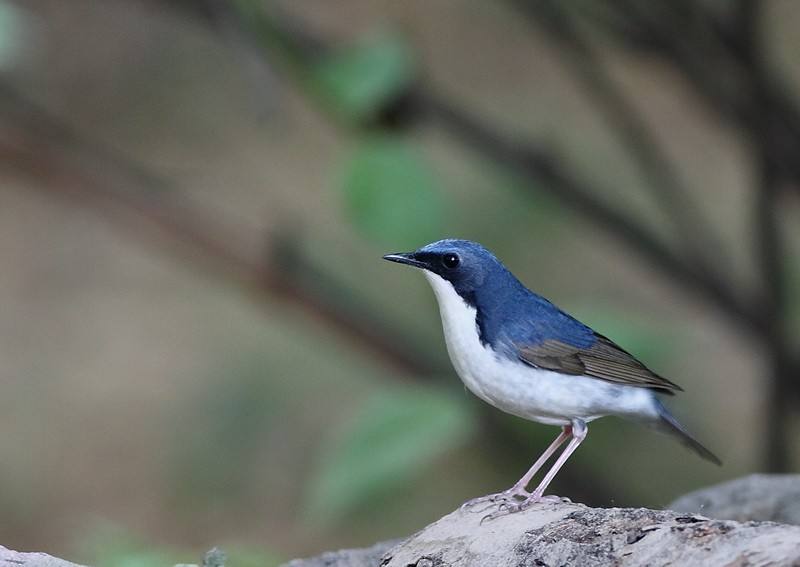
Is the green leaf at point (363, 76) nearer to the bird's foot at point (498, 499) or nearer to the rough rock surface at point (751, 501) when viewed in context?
the rough rock surface at point (751, 501)

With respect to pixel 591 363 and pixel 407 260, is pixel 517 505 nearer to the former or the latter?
pixel 591 363

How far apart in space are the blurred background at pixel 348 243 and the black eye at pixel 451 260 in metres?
0.97

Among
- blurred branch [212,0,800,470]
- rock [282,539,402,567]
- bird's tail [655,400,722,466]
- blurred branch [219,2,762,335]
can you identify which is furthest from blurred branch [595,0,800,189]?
rock [282,539,402,567]

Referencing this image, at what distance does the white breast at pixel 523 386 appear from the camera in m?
3.32

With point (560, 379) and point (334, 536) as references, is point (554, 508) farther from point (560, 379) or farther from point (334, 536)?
point (334, 536)

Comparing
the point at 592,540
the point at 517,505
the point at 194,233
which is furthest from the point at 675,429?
the point at 194,233

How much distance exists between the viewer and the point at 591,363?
3461 millimetres

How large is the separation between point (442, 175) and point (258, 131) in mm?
1595

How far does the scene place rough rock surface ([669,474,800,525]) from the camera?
12.0 ft

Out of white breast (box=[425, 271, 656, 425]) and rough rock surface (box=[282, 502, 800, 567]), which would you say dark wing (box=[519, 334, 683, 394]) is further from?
rough rock surface (box=[282, 502, 800, 567])

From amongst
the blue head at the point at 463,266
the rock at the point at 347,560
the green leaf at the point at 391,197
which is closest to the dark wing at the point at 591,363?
the blue head at the point at 463,266

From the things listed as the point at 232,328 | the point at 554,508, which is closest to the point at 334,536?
the point at 232,328

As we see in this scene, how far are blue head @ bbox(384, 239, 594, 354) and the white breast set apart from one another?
0.14 ft

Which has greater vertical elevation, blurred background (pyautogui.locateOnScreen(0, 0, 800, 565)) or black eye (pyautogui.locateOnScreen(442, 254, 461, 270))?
blurred background (pyautogui.locateOnScreen(0, 0, 800, 565))
